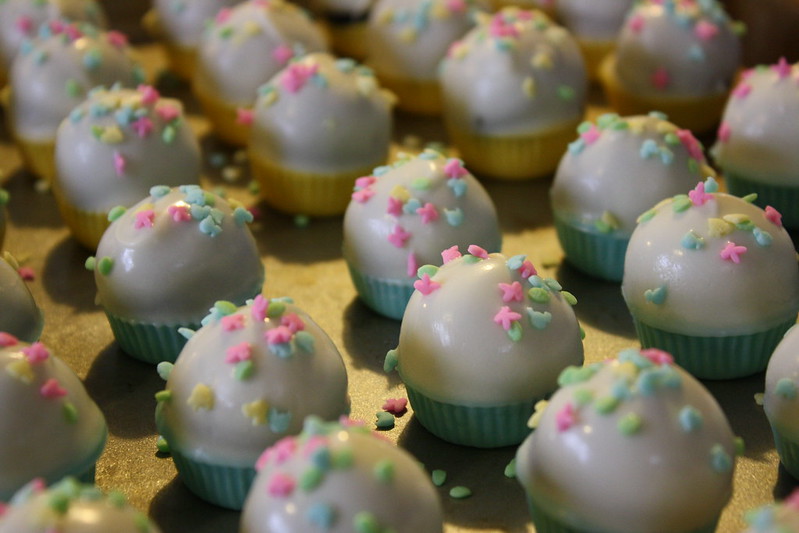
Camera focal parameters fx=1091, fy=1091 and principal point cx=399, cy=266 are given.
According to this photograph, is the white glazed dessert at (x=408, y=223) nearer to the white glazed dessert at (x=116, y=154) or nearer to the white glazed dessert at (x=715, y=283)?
the white glazed dessert at (x=715, y=283)

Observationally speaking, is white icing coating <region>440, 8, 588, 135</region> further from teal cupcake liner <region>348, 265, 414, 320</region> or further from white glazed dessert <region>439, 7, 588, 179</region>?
teal cupcake liner <region>348, 265, 414, 320</region>

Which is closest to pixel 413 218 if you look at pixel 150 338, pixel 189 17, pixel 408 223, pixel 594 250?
pixel 408 223

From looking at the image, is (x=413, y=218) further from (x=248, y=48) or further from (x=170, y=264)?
(x=248, y=48)

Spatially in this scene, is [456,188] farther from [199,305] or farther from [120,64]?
[120,64]

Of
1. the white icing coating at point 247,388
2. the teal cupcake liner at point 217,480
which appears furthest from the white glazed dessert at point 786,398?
the teal cupcake liner at point 217,480

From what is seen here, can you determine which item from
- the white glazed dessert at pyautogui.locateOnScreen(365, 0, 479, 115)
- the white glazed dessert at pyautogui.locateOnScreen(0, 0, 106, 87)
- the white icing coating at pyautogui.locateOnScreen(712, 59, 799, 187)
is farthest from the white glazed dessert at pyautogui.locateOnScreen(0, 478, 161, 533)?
the white glazed dessert at pyautogui.locateOnScreen(0, 0, 106, 87)

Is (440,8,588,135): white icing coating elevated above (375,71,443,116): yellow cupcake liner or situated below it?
above
